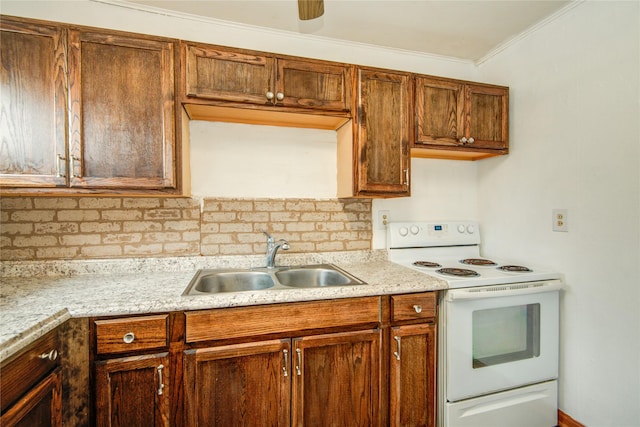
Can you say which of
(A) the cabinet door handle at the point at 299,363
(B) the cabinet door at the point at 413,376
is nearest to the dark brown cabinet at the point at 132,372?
(A) the cabinet door handle at the point at 299,363

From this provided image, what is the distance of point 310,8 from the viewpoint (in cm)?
108

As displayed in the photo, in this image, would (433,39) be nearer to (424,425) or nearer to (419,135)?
(419,135)

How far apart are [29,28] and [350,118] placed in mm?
1583

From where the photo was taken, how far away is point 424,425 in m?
1.59

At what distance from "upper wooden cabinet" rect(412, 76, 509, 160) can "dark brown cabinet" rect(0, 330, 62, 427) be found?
6.62 feet

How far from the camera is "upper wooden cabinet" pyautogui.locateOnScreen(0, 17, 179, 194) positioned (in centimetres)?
135

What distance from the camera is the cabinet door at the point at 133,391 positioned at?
1.20 m

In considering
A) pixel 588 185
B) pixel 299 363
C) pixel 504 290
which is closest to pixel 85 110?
pixel 299 363

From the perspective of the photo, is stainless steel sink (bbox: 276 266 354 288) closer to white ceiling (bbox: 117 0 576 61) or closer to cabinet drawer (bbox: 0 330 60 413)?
cabinet drawer (bbox: 0 330 60 413)

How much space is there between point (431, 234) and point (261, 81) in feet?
5.10

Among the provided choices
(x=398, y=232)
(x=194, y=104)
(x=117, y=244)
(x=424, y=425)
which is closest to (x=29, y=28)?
(x=194, y=104)

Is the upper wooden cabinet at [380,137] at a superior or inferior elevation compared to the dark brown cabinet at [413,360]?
superior

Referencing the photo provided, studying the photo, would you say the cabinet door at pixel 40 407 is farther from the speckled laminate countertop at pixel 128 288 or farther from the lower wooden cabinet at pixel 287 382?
the lower wooden cabinet at pixel 287 382

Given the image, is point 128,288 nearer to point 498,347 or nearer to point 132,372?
point 132,372
